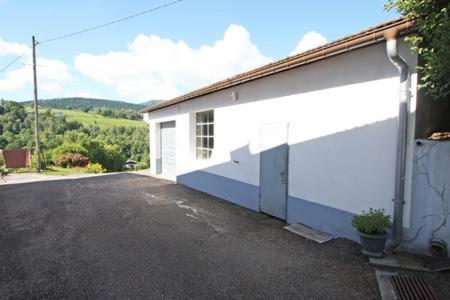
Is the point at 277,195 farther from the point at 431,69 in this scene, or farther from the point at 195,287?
the point at 431,69

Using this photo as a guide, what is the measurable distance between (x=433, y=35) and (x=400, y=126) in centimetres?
126

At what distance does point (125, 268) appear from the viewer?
13.1 feet

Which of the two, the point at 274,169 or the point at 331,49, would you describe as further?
the point at 274,169

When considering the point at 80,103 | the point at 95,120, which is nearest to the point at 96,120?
the point at 95,120

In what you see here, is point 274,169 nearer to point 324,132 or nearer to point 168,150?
point 324,132

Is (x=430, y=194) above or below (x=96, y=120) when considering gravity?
below

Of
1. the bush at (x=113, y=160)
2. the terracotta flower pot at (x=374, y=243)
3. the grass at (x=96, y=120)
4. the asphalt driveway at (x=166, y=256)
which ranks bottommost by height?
the bush at (x=113, y=160)

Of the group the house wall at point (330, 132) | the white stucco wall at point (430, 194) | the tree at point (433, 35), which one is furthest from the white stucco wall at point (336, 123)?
the tree at point (433, 35)

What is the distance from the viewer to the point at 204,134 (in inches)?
380

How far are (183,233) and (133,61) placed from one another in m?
15.3

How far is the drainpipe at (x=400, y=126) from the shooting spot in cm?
391

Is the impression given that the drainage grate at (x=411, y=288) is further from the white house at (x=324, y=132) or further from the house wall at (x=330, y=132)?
the house wall at (x=330, y=132)

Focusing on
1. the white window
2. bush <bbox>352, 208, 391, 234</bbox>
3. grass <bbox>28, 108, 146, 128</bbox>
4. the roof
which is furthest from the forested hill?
bush <bbox>352, 208, 391, 234</bbox>

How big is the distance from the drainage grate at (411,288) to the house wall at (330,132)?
956mm
